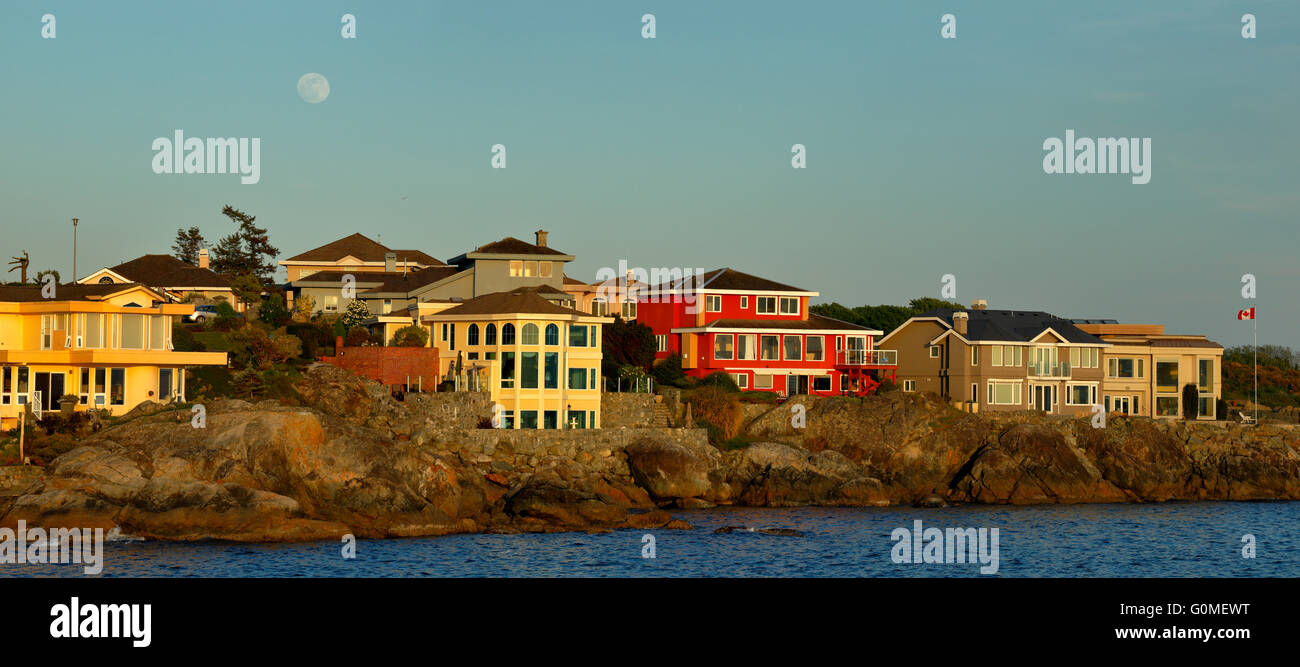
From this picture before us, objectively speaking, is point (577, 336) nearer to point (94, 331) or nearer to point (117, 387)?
point (117, 387)

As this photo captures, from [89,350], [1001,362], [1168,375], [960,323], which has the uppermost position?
[960,323]

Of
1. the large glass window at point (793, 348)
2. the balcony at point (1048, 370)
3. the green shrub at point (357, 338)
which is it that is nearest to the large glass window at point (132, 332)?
the green shrub at point (357, 338)

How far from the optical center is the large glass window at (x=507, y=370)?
5872 cm

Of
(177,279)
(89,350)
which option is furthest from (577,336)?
(177,279)

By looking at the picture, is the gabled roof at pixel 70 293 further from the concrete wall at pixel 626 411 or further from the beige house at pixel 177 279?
the beige house at pixel 177 279

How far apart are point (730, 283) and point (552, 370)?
19.9 meters

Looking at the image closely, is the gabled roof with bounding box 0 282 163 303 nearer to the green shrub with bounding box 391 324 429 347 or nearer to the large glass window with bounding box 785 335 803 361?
the green shrub with bounding box 391 324 429 347

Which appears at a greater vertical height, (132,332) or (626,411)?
(132,332)

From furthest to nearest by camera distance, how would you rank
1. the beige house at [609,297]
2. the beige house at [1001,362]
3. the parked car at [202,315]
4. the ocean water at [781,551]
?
1. the beige house at [609,297]
2. the beige house at [1001,362]
3. the parked car at [202,315]
4. the ocean water at [781,551]

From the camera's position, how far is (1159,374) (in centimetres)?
8362
